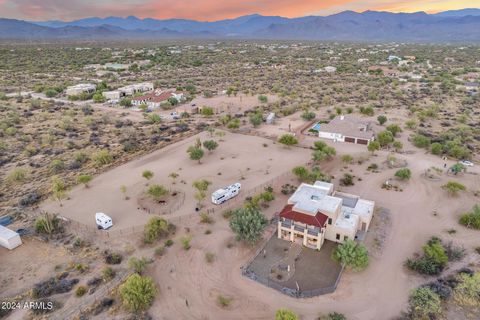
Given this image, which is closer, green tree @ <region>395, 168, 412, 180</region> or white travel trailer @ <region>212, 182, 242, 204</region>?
white travel trailer @ <region>212, 182, 242, 204</region>

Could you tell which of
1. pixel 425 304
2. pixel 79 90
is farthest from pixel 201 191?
pixel 79 90

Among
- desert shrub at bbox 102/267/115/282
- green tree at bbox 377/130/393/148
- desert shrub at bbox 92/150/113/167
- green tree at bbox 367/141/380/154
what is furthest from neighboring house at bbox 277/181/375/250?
desert shrub at bbox 92/150/113/167

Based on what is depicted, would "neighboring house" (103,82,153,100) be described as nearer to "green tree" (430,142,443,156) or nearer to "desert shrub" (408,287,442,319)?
"green tree" (430,142,443,156)

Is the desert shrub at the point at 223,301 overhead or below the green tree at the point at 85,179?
below

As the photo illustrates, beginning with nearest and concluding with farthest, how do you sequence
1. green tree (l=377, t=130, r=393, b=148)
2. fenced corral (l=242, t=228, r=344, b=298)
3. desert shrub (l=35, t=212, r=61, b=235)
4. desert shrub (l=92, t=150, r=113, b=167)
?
fenced corral (l=242, t=228, r=344, b=298)
desert shrub (l=35, t=212, r=61, b=235)
desert shrub (l=92, t=150, r=113, b=167)
green tree (l=377, t=130, r=393, b=148)

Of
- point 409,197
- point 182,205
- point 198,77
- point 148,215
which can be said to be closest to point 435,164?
point 409,197

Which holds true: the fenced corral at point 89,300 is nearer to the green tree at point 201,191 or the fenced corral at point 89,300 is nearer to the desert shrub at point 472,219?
the green tree at point 201,191

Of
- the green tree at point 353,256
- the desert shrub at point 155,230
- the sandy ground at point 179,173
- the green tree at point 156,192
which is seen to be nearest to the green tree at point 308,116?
the sandy ground at point 179,173
